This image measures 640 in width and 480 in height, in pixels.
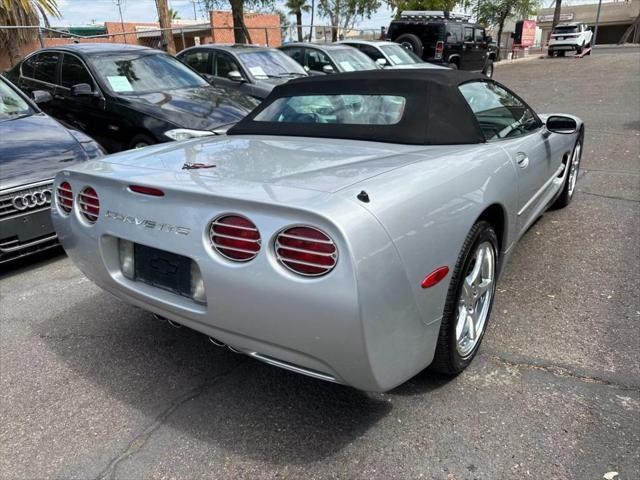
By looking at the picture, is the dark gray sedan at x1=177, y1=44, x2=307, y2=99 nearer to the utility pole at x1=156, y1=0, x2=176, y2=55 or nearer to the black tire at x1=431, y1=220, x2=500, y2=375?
the utility pole at x1=156, y1=0, x2=176, y2=55

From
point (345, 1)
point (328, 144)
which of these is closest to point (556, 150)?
point (328, 144)

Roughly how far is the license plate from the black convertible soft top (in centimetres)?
123

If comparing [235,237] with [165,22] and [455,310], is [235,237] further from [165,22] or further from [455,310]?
[165,22]

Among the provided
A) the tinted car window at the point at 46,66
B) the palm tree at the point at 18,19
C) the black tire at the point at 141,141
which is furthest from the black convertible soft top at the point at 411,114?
the palm tree at the point at 18,19

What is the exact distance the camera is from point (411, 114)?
282cm

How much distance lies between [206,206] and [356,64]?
977 centimetres

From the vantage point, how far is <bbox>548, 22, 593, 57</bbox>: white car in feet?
97.3

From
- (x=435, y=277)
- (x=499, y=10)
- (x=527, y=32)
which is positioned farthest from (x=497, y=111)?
(x=499, y=10)

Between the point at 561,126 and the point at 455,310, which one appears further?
the point at 561,126

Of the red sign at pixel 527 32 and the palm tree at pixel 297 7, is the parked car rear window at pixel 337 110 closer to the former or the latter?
the red sign at pixel 527 32

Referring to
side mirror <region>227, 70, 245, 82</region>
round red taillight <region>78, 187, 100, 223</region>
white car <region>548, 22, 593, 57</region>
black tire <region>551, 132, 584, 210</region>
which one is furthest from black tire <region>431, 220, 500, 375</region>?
white car <region>548, 22, 593, 57</region>

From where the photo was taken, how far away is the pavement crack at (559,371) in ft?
8.13

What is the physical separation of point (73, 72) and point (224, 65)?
3023 millimetres

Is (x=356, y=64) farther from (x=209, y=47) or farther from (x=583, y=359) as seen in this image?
(x=583, y=359)
